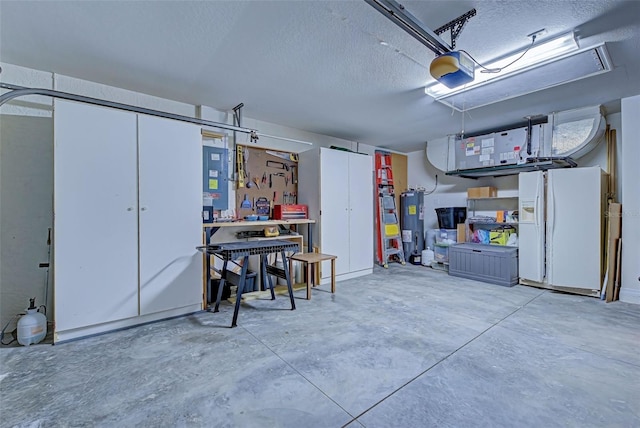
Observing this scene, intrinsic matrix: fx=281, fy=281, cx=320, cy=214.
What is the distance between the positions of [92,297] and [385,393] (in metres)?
2.67

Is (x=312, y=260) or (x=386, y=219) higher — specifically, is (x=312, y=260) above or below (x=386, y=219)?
below

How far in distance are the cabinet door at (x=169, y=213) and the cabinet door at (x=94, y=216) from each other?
0.10 m

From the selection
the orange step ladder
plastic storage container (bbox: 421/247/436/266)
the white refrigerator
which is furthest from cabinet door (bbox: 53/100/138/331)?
the white refrigerator

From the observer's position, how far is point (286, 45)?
2441mm

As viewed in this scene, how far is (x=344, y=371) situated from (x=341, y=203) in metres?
2.90

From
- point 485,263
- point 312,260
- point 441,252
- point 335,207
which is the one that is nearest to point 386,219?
point 441,252

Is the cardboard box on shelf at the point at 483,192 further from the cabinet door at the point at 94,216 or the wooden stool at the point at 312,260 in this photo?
the cabinet door at the point at 94,216

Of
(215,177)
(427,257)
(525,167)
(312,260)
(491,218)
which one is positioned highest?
(525,167)

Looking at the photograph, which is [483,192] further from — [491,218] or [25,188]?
[25,188]

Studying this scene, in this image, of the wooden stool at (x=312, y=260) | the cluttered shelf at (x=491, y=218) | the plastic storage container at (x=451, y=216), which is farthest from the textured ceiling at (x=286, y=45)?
the plastic storage container at (x=451, y=216)

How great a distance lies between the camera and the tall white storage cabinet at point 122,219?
2.50 metres

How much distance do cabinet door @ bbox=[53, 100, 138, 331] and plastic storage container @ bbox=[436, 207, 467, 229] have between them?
Result: 5.23 meters

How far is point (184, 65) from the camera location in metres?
2.74

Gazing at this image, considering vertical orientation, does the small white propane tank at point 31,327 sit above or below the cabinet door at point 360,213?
below
